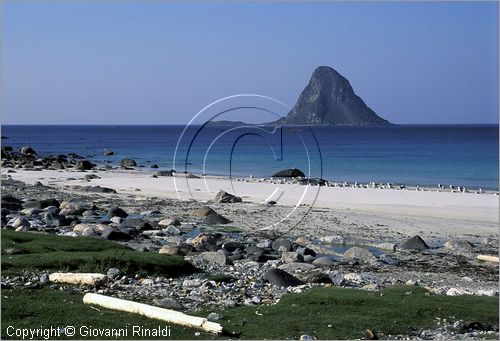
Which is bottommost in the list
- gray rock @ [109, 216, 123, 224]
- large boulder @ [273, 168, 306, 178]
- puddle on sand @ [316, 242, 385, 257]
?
puddle on sand @ [316, 242, 385, 257]

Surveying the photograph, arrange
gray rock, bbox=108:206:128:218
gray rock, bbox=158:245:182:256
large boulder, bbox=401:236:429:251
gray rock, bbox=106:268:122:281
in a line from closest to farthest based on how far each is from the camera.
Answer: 1. gray rock, bbox=106:268:122:281
2. gray rock, bbox=158:245:182:256
3. large boulder, bbox=401:236:429:251
4. gray rock, bbox=108:206:128:218

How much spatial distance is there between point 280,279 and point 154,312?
564cm

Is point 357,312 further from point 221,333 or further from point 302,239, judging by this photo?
point 302,239

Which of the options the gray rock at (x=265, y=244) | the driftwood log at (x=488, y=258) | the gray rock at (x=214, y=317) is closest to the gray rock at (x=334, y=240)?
the gray rock at (x=265, y=244)

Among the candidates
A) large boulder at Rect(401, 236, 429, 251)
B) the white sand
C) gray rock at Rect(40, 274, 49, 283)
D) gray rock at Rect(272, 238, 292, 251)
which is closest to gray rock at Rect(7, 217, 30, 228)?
gray rock at Rect(272, 238, 292, 251)

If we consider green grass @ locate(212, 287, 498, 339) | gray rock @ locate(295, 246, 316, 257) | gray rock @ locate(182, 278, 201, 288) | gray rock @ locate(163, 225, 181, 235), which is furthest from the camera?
gray rock @ locate(163, 225, 181, 235)

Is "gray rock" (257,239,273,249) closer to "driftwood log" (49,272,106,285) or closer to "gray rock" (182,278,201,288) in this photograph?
"gray rock" (182,278,201,288)

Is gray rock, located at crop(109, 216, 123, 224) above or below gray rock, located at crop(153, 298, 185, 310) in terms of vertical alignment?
below

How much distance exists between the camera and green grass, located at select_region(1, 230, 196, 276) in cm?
1875

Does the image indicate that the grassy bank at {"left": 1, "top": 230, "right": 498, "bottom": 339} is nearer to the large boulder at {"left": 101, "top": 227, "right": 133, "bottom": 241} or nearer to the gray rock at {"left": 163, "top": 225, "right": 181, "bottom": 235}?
the large boulder at {"left": 101, "top": 227, "right": 133, "bottom": 241}

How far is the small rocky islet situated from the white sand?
510 centimetres

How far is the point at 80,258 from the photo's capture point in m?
19.4

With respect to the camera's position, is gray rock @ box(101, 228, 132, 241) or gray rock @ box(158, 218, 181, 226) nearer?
gray rock @ box(101, 228, 132, 241)

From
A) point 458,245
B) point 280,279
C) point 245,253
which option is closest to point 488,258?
point 458,245
